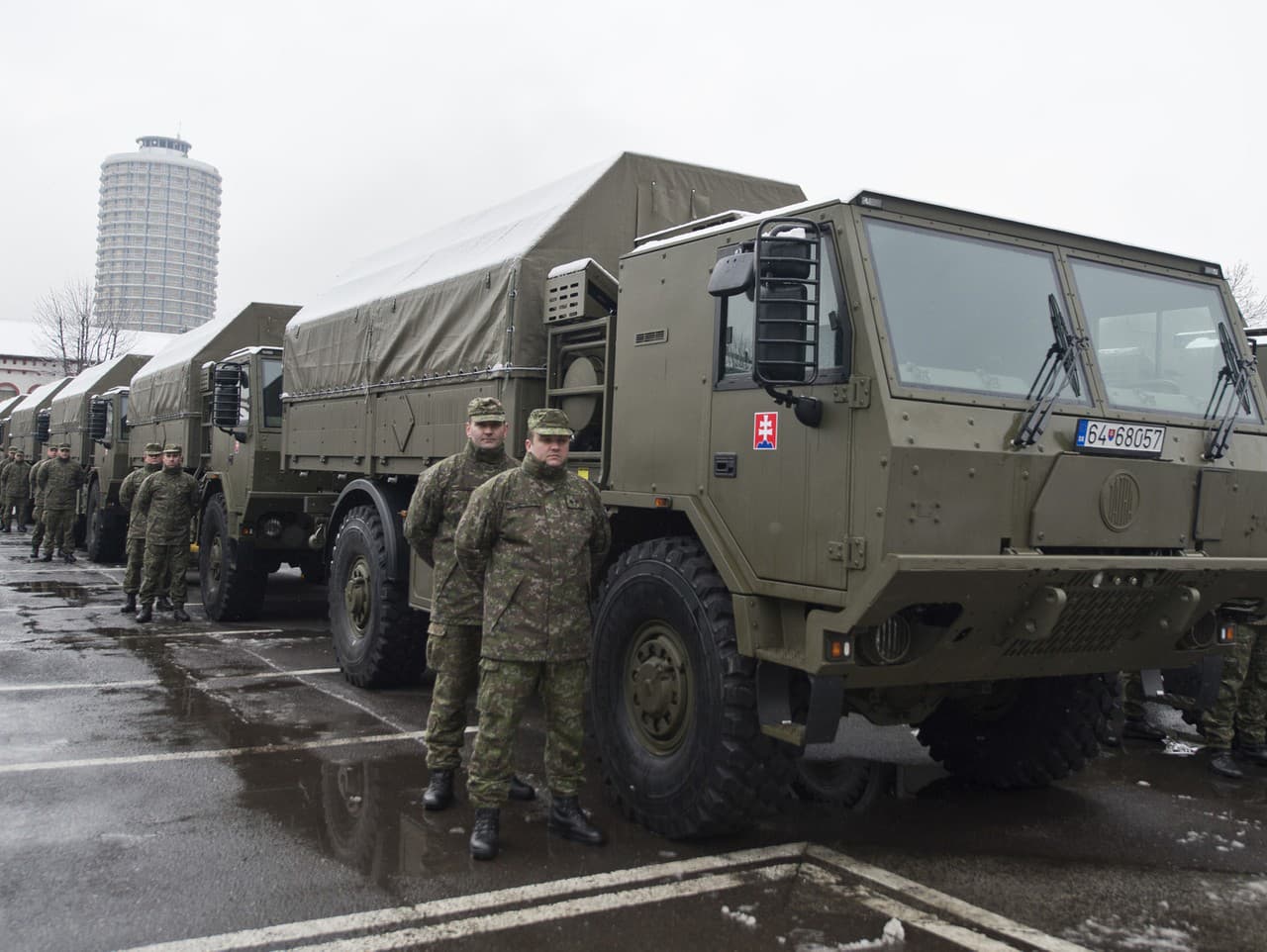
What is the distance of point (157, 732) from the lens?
6469 mm

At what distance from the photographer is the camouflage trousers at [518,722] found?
459cm

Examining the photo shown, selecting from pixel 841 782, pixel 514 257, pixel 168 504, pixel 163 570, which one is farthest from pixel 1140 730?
pixel 168 504

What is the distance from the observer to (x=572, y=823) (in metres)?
4.67

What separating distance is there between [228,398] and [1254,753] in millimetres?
9016

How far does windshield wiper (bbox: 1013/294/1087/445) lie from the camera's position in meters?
4.20

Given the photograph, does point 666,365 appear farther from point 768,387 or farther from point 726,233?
point 768,387

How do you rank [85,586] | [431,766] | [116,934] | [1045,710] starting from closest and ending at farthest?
[116,934]
[431,766]
[1045,710]
[85,586]

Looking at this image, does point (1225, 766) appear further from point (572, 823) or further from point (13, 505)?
point (13, 505)

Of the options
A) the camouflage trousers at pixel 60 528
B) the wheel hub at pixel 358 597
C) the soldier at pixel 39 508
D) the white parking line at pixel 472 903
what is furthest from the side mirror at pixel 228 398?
the soldier at pixel 39 508

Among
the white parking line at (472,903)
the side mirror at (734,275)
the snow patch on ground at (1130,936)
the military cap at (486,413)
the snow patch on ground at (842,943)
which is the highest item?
the side mirror at (734,275)

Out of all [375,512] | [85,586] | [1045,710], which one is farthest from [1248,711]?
[85,586]

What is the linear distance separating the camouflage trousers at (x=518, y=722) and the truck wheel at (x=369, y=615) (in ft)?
9.43

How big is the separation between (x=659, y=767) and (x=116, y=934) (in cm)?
209

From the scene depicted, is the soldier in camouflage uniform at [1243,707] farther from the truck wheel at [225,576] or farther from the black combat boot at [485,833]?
the truck wheel at [225,576]
